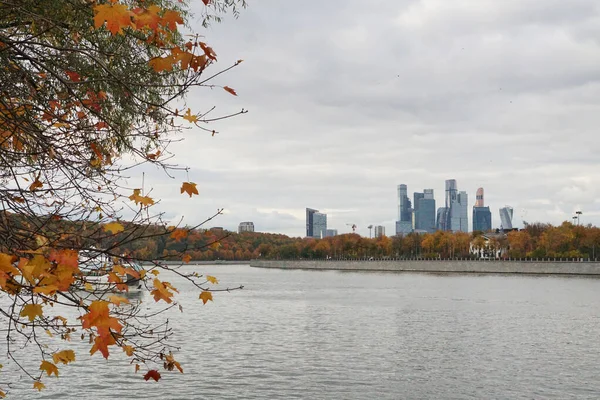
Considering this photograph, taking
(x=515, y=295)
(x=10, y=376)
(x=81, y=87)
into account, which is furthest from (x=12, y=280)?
(x=515, y=295)

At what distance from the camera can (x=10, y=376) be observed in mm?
22234

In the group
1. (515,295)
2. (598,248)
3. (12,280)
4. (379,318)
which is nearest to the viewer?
(12,280)

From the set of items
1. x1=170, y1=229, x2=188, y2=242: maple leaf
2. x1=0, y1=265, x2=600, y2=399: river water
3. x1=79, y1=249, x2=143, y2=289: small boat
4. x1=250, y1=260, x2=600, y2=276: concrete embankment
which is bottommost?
x1=0, y1=265, x2=600, y2=399: river water

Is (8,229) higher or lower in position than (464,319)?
higher

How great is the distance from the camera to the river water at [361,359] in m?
20.7

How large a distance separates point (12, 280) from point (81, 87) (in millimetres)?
4247

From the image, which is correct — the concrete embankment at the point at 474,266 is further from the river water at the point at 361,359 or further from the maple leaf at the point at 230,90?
the maple leaf at the point at 230,90

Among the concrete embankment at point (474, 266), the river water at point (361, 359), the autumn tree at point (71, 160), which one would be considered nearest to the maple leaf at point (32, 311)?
Result: the autumn tree at point (71, 160)

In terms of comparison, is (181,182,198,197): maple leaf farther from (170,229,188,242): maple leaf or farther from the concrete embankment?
the concrete embankment

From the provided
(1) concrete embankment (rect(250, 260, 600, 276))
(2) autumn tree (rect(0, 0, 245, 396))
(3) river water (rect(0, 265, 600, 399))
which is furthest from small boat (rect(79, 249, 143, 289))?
(1) concrete embankment (rect(250, 260, 600, 276))

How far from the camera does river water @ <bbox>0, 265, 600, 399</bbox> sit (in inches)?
814

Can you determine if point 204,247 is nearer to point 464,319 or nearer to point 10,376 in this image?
point 10,376

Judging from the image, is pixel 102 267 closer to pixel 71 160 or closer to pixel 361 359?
pixel 71 160

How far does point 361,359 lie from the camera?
26.4 m
